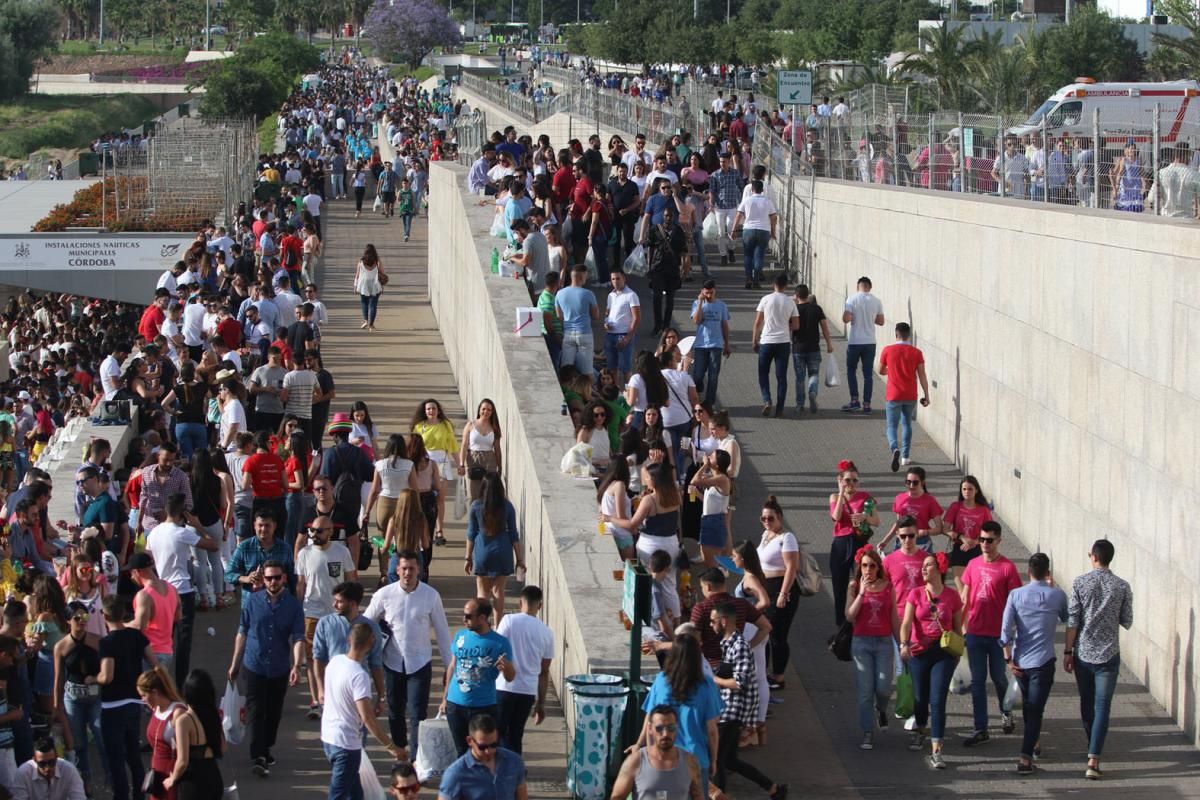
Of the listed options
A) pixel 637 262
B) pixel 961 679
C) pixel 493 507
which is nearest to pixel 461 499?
pixel 493 507

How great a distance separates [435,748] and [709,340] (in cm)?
823

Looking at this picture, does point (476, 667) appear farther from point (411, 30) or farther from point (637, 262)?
point (411, 30)

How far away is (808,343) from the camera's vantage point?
1820cm

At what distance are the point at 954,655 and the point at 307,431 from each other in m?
7.60

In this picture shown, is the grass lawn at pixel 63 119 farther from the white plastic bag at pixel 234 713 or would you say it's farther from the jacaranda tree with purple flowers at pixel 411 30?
the white plastic bag at pixel 234 713

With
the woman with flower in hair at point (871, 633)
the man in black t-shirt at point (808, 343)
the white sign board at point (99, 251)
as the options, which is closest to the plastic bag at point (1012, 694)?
the woman with flower in hair at point (871, 633)

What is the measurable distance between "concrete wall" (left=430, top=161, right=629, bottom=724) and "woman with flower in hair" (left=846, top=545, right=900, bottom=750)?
1.47m

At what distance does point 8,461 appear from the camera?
16.6 m

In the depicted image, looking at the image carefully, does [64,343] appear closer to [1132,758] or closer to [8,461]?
[8,461]

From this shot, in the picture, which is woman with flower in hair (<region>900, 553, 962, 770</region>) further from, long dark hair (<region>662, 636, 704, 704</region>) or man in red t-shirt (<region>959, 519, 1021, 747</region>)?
long dark hair (<region>662, 636, 704, 704</region>)

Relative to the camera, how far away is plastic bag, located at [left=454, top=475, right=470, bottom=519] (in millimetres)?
15453

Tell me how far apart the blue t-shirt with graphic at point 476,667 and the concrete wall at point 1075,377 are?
450cm

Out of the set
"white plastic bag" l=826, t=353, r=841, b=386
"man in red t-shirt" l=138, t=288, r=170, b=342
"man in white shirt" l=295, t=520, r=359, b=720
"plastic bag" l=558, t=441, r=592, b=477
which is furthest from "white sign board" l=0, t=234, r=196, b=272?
"man in white shirt" l=295, t=520, r=359, b=720

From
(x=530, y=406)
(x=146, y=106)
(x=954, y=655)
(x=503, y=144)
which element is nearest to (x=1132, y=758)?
(x=954, y=655)
